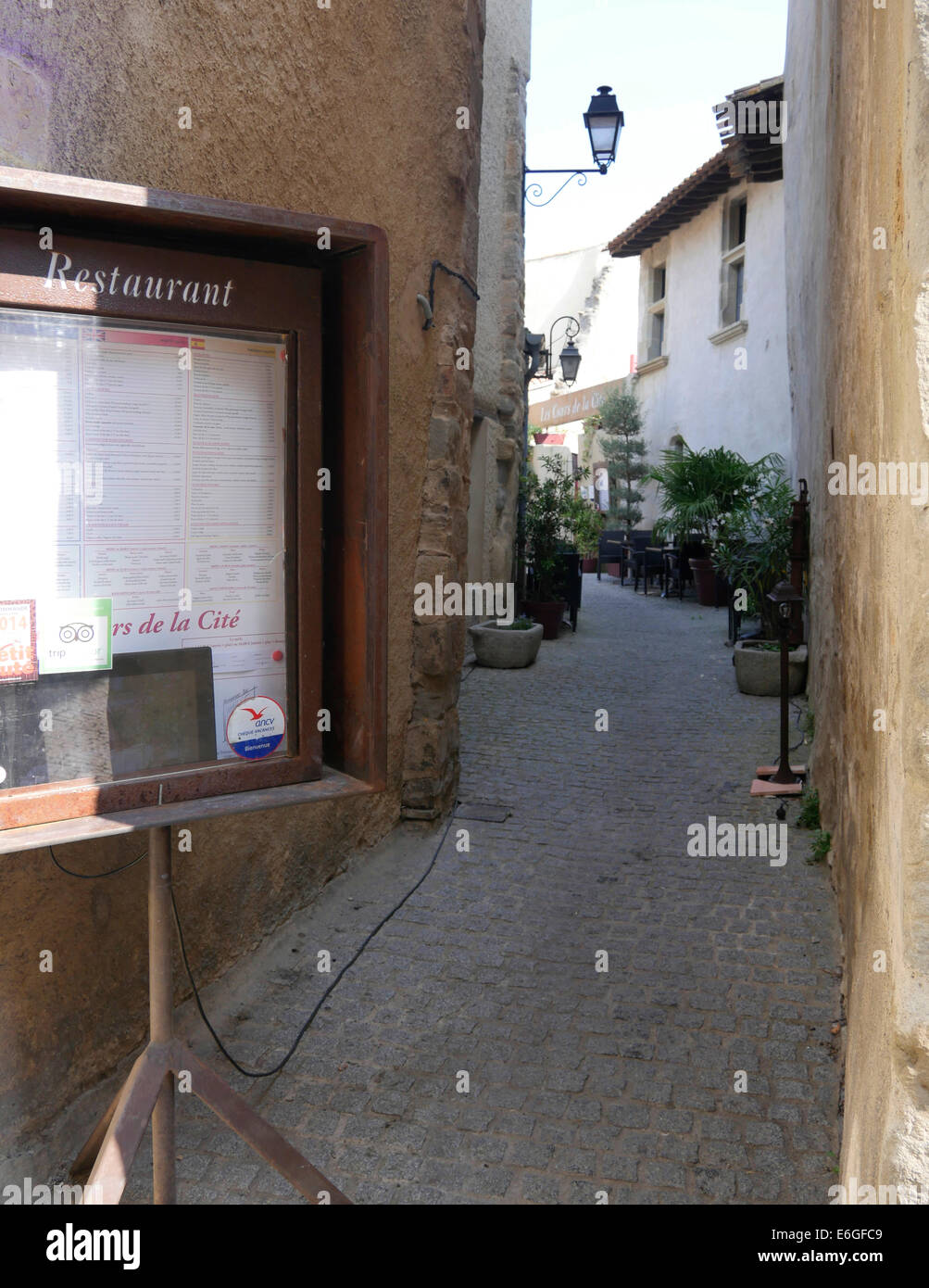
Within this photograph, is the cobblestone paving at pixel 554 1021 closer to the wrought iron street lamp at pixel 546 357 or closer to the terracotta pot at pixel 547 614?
the terracotta pot at pixel 547 614

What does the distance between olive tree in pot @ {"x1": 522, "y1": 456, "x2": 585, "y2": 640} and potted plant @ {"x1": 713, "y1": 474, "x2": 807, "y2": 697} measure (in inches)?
72.2

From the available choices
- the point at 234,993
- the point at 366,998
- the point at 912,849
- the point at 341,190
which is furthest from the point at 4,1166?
the point at 341,190

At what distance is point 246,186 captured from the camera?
3252 millimetres

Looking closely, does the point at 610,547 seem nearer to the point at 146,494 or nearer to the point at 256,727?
the point at 256,727

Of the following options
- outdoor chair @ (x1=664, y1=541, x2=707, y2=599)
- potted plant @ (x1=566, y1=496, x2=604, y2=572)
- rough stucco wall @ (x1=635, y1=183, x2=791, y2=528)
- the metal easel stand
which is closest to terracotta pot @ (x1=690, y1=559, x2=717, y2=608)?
outdoor chair @ (x1=664, y1=541, x2=707, y2=599)

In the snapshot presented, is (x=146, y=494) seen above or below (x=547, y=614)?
above

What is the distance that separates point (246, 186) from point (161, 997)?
96.3 inches

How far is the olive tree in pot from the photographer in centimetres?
1087

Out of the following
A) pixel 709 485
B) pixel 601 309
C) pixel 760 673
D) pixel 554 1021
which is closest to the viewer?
pixel 554 1021

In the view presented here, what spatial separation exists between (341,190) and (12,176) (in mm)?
2500

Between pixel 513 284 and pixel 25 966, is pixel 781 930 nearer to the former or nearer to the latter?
pixel 25 966

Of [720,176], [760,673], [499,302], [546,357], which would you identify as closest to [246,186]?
[760,673]

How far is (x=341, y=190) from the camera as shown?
150 inches

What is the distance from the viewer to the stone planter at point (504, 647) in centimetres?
915
